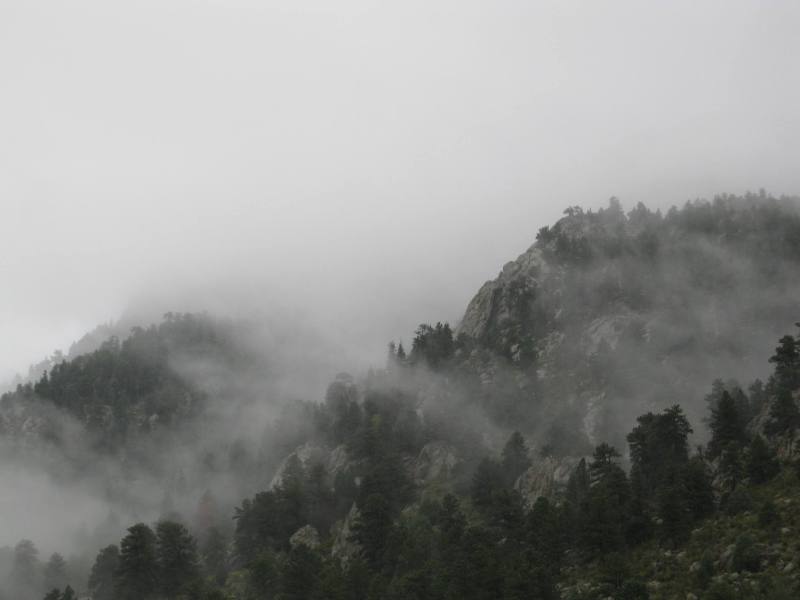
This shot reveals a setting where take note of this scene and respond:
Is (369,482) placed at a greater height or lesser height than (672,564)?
greater

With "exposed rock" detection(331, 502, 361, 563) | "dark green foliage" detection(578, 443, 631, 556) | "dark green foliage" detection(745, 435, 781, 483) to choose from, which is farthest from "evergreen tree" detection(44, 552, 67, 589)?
"dark green foliage" detection(745, 435, 781, 483)

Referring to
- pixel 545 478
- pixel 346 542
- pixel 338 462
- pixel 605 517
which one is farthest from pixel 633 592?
pixel 338 462

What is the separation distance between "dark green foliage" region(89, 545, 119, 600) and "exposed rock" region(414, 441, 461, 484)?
184 ft

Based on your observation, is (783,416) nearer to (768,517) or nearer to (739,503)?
(739,503)

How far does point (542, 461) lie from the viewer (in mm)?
130750

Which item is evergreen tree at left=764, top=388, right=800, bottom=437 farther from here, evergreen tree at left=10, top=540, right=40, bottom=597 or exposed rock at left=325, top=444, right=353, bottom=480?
evergreen tree at left=10, top=540, right=40, bottom=597

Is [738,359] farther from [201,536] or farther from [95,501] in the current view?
[95,501]

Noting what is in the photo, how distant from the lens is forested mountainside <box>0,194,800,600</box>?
3083 inches

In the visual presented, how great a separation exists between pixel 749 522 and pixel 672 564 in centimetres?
858

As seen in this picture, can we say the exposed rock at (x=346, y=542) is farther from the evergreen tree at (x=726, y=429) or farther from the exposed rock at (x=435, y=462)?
the evergreen tree at (x=726, y=429)

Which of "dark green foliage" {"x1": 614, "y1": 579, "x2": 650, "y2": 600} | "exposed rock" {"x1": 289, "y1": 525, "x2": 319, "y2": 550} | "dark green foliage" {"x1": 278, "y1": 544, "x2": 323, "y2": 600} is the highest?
"exposed rock" {"x1": 289, "y1": 525, "x2": 319, "y2": 550}

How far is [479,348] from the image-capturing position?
175375 millimetres

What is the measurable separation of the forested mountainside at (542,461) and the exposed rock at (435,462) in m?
0.54

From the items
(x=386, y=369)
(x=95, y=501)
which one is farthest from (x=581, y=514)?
(x=95, y=501)
